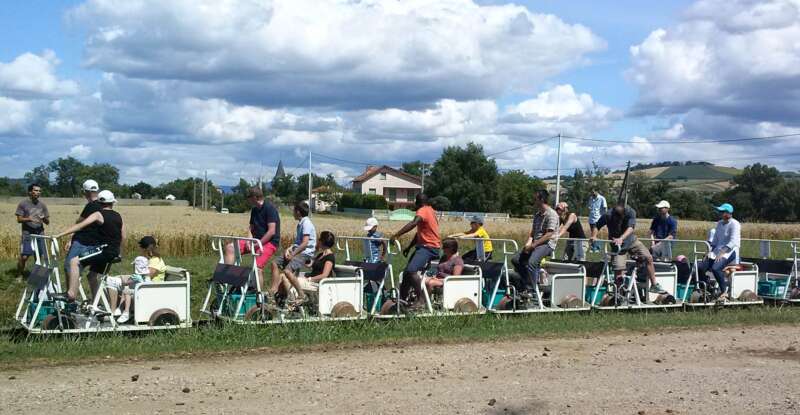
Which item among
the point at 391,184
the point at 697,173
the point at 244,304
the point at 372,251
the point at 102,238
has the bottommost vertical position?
the point at 244,304

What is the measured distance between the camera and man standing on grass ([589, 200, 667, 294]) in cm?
1430

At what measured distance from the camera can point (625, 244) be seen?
14.3 meters

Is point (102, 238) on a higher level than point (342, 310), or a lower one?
higher

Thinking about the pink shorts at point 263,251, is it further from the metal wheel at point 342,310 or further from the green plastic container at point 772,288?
the green plastic container at point 772,288

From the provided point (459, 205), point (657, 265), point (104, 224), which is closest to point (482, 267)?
point (657, 265)

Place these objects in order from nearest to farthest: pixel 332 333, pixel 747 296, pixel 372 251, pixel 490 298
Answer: pixel 332 333 < pixel 490 298 < pixel 372 251 < pixel 747 296

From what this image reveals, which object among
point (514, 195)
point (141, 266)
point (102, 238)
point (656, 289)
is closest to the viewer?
point (102, 238)

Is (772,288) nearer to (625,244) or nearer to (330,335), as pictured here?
(625,244)

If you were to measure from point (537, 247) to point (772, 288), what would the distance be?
19.1ft

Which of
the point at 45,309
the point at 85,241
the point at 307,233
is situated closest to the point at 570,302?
the point at 307,233

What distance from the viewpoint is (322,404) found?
7.23 m

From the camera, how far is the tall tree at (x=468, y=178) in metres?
91.9

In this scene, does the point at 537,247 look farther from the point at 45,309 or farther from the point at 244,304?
the point at 45,309

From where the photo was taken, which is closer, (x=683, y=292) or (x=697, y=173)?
(x=683, y=292)
